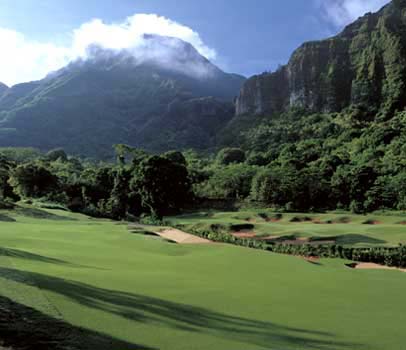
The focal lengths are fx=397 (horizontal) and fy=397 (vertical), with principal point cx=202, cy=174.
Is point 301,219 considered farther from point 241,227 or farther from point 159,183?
point 159,183

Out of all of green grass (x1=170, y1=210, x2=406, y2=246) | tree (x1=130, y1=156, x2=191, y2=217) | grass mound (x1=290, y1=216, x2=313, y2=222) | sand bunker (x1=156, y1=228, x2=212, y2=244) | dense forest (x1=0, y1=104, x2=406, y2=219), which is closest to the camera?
green grass (x1=170, y1=210, x2=406, y2=246)

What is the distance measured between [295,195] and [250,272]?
38227 mm

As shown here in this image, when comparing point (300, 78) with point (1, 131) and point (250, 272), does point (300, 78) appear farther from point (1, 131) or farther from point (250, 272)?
point (250, 272)

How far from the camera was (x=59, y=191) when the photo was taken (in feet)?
201

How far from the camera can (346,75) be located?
132 metres

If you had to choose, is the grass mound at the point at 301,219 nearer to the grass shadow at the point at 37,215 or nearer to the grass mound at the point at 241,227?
the grass mound at the point at 241,227

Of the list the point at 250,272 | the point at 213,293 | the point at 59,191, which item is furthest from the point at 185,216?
the point at 213,293

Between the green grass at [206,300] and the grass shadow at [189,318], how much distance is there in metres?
0.02

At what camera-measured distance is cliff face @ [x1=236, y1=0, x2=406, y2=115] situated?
381 feet

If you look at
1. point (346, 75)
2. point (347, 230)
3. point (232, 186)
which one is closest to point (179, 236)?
point (347, 230)

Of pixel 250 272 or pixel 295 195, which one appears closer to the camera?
pixel 250 272

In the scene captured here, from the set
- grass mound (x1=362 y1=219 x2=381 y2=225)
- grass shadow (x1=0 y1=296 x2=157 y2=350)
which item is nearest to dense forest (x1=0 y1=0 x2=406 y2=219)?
grass mound (x1=362 y1=219 x2=381 y2=225)

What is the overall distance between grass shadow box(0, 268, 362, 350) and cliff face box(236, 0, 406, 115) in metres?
107

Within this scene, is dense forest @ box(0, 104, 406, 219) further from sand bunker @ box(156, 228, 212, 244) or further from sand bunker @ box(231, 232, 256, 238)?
sand bunker @ box(231, 232, 256, 238)
